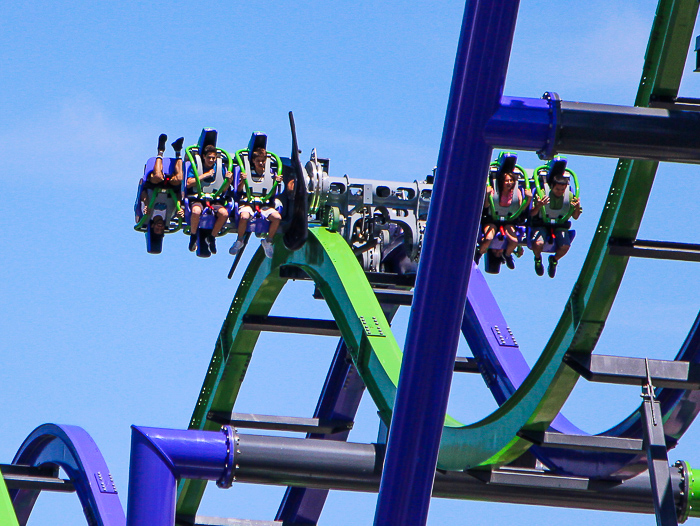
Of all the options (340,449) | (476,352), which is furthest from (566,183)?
(340,449)

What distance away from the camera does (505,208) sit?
390 inches

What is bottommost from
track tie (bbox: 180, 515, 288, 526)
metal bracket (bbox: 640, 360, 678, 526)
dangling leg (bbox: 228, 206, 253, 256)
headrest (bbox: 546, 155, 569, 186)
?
metal bracket (bbox: 640, 360, 678, 526)

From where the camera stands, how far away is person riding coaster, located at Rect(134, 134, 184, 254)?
9.56 m

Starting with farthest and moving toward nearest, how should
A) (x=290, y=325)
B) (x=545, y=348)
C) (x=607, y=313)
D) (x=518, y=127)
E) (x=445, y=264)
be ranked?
(x=290, y=325)
(x=545, y=348)
(x=607, y=313)
(x=445, y=264)
(x=518, y=127)

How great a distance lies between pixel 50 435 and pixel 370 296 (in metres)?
3.22

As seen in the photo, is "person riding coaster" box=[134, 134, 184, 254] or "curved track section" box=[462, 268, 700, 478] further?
"person riding coaster" box=[134, 134, 184, 254]

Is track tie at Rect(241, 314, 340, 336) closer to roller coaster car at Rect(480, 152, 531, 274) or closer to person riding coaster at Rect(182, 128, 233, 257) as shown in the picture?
person riding coaster at Rect(182, 128, 233, 257)

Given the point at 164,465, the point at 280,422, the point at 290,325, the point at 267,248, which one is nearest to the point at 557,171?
the point at 267,248

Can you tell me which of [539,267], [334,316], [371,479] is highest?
[539,267]

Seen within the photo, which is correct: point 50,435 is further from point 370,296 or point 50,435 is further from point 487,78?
point 487,78

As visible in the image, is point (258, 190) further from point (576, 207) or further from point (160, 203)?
point (576, 207)

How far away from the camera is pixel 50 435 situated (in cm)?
1056

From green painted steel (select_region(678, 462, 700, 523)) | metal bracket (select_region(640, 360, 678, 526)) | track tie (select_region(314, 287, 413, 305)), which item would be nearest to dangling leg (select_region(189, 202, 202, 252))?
track tie (select_region(314, 287, 413, 305))

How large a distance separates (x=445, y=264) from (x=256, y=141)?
560cm
